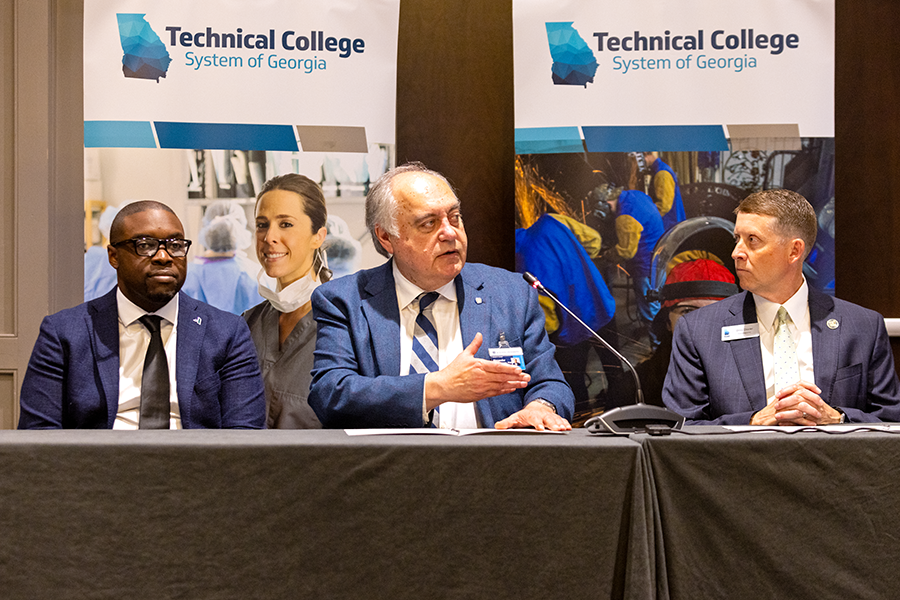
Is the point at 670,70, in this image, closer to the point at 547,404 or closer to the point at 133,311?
the point at 547,404

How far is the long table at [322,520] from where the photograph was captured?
135 centimetres

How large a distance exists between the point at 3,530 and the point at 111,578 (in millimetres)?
200

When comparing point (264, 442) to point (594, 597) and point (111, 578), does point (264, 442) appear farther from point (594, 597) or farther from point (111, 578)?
point (594, 597)

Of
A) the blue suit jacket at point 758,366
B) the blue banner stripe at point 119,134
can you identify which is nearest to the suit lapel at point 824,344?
the blue suit jacket at point 758,366

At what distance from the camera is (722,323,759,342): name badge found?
270 cm

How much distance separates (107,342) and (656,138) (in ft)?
7.32

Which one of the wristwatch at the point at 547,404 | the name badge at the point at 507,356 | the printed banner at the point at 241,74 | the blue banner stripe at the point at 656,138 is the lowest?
the wristwatch at the point at 547,404

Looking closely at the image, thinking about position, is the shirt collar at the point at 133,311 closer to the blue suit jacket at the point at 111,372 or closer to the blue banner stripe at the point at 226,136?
the blue suit jacket at the point at 111,372

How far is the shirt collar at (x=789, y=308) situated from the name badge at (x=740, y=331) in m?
0.06

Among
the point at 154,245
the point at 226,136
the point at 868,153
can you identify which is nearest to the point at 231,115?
the point at 226,136

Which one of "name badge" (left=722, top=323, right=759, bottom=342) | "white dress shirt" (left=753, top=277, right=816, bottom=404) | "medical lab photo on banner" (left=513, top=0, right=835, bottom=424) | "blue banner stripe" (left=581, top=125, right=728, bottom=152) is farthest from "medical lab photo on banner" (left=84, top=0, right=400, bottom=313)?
"white dress shirt" (left=753, top=277, right=816, bottom=404)

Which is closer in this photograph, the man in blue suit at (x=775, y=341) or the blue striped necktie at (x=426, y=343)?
the blue striped necktie at (x=426, y=343)

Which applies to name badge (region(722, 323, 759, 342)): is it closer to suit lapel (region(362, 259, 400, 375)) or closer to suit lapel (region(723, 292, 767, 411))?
suit lapel (region(723, 292, 767, 411))

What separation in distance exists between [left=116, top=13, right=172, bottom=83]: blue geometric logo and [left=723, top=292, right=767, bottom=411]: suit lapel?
7.91 ft
